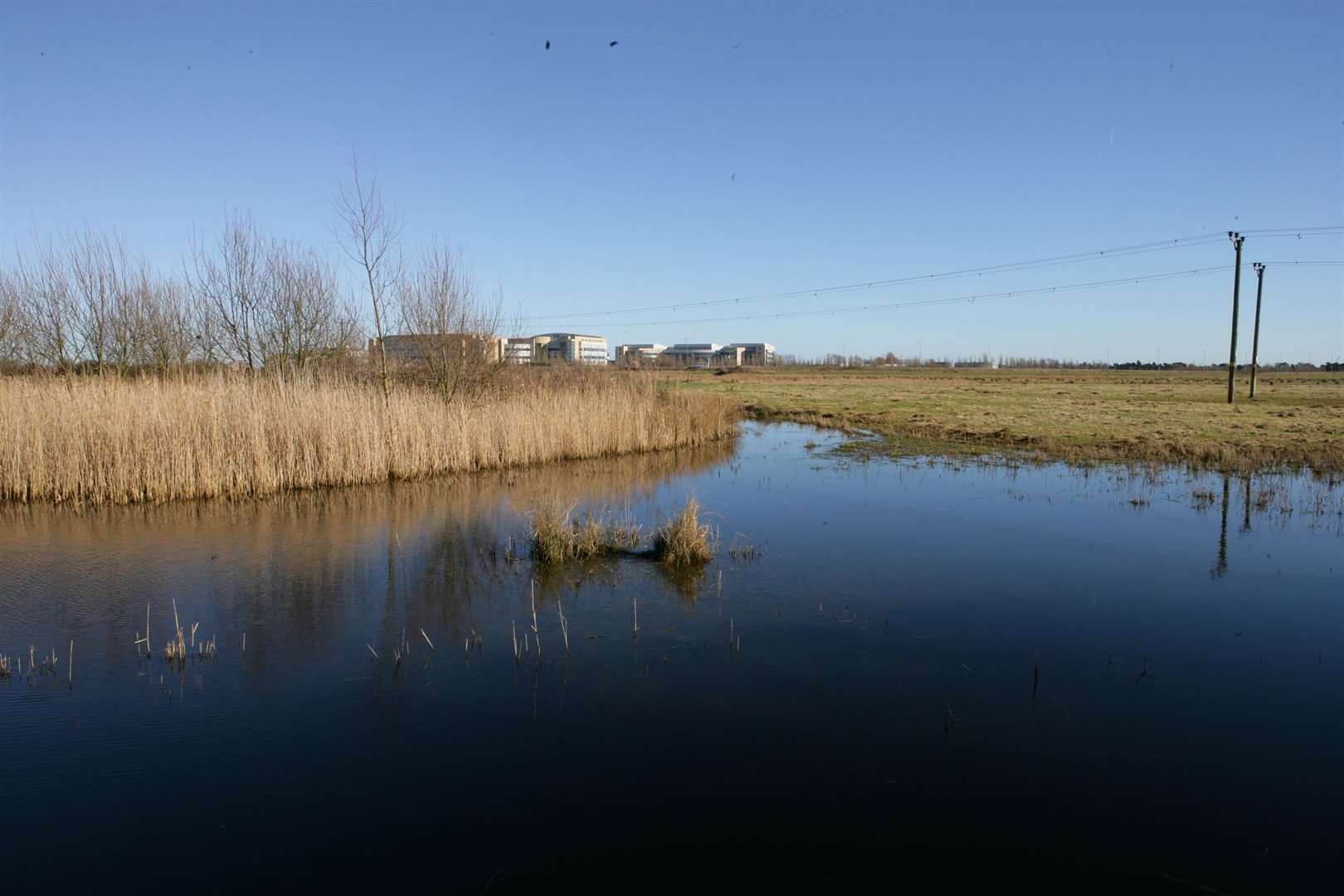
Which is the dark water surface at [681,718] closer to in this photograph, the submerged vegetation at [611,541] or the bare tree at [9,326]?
the submerged vegetation at [611,541]

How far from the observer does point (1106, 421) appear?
21.7m

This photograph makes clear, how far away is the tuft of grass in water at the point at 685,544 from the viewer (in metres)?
7.79

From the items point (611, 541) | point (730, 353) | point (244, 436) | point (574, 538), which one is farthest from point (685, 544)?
point (730, 353)

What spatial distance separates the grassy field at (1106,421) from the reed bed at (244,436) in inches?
342

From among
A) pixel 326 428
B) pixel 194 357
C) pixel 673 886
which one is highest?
pixel 194 357

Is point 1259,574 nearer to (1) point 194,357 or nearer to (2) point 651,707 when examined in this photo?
(2) point 651,707

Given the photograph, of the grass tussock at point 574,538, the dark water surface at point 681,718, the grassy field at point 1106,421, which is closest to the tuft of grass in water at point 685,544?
the dark water surface at point 681,718

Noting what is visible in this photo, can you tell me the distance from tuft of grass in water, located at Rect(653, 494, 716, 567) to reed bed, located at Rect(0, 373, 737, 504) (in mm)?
6646

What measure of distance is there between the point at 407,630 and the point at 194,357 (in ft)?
51.2

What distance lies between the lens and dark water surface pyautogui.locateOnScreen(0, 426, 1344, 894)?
10.8 feet

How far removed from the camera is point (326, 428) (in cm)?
1235

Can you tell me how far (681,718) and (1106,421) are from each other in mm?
21107

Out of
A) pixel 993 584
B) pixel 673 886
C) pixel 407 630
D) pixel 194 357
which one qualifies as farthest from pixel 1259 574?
pixel 194 357

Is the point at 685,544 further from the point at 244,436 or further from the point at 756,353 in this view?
the point at 756,353
